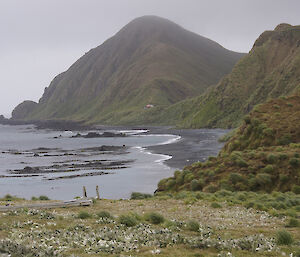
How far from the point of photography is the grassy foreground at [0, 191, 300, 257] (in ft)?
35.5

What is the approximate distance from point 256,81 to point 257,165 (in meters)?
134

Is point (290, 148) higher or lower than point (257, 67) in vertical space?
lower

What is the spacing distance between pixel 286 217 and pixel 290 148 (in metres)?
16.9

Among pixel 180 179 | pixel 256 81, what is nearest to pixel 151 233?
pixel 180 179

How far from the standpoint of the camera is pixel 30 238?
1203 centimetres

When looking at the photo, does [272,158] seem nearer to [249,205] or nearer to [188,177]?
[188,177]

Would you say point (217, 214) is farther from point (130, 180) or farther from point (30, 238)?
point (130, 180)

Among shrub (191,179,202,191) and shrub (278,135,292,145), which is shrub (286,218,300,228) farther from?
shrub (278,135,292,145)

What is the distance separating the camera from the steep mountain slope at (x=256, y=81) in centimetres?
14150

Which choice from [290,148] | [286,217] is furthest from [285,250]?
[290,148]

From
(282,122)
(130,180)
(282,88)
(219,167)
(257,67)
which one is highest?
(257,67)

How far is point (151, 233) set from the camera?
13.4 m

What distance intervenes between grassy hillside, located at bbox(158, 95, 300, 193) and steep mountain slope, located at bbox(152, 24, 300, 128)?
315 feet

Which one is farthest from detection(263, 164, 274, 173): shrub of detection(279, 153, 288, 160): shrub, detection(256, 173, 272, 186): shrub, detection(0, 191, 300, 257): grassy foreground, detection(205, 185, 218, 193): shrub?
detection(0, 191, 300, 257): grassy foreground
